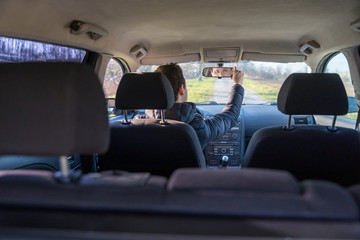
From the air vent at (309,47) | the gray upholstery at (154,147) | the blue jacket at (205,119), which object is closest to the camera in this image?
the gray upholstery at (154,147)

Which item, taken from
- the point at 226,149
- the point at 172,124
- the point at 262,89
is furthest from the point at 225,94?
the point at 172,124

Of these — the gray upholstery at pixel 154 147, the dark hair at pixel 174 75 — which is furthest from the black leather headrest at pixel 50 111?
the dark hair at pixel 174 75

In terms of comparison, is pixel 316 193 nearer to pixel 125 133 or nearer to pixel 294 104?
pixel 294 104

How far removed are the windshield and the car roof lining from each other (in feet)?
0.84

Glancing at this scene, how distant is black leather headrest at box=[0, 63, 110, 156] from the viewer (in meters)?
1.32

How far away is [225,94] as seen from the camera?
5.28 metres

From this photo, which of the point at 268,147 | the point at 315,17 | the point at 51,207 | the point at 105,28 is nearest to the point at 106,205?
the point at 51,207

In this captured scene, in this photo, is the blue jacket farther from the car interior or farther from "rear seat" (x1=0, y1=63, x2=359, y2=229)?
"rear seat" (x1=0, y1=63, x2=359, y2=229)

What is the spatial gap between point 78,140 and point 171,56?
13.8 feet

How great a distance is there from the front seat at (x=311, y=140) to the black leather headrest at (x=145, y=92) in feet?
2.93

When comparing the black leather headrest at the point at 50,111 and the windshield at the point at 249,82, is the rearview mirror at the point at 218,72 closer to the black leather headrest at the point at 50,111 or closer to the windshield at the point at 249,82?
the windshield at the point at 249,82

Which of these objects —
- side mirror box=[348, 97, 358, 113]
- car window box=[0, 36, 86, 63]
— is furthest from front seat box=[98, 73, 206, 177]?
side mirror box=[348, 97, 358, 113]

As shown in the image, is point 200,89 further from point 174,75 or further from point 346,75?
point 346,75

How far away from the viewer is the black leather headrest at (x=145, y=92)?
99.7 inches
